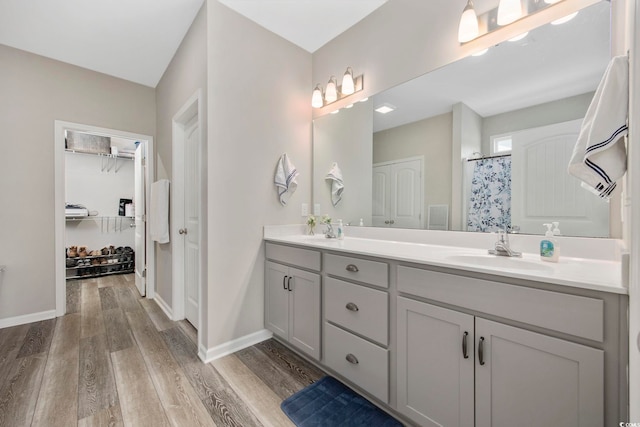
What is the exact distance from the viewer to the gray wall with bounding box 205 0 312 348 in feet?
6.63

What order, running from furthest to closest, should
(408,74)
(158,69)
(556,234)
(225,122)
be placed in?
1. (158,69)
2. (225,122)
3. (408,74)
4. (556,234)

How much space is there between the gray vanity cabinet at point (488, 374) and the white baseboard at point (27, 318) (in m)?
3.52

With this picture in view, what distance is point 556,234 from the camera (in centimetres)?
134

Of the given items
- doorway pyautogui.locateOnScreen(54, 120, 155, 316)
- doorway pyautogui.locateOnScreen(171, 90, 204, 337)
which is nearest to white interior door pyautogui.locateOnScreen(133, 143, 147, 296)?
doorway pyautogui.locateOnScreen(54, 120, 155, 316)

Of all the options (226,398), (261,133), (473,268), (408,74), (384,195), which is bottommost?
(226,398)

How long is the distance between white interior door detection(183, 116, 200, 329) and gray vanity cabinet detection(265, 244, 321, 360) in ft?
2.52

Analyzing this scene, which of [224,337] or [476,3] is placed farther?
[224,337]

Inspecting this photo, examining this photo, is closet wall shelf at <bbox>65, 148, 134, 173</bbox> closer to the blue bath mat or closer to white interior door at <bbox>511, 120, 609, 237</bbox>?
the blue bath mat

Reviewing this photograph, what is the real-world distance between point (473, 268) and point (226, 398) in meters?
1.57

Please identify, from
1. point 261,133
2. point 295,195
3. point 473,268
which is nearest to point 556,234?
point 473,268

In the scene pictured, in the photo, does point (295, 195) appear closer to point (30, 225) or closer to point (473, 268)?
point (473, 268)

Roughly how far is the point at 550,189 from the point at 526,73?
0.64 m

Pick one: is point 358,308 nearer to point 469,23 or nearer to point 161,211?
point 469,23

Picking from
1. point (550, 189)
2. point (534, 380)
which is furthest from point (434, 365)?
point (550, 189)
